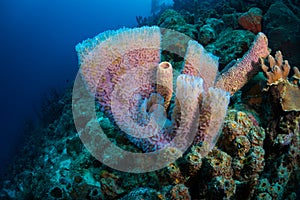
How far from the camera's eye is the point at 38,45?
161ft

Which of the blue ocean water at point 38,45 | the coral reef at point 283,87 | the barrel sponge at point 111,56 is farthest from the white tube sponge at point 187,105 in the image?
the blue ocean water at point 38,45

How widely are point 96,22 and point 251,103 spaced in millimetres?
70747

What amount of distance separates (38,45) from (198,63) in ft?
179

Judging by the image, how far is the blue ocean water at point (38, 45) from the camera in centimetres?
2552

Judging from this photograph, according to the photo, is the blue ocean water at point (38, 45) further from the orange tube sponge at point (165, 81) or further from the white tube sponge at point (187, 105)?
the white tube sponge at point (187, 105)

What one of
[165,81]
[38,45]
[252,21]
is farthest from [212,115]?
[38,45]

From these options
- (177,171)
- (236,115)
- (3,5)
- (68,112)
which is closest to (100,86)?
(177,171)

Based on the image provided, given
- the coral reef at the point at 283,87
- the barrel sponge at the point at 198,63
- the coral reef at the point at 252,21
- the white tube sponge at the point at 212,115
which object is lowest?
the white tube sponge at the point at 212,115

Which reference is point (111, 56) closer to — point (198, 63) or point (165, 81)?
point (165, 81)

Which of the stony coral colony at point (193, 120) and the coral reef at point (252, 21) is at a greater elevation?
the coral reef at point (252, 21)

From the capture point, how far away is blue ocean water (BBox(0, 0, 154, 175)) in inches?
1005

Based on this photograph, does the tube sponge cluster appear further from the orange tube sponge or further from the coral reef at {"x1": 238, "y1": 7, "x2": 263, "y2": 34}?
the coral reef at {"x1": 238, "y1": 7, "x2": 263, "y2": 34}

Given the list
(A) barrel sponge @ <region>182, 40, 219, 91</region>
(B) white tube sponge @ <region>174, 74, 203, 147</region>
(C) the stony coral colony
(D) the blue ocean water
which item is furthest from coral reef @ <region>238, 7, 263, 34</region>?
(D) the blue ocean water

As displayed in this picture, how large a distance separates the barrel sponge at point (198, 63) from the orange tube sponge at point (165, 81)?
0.35 m
